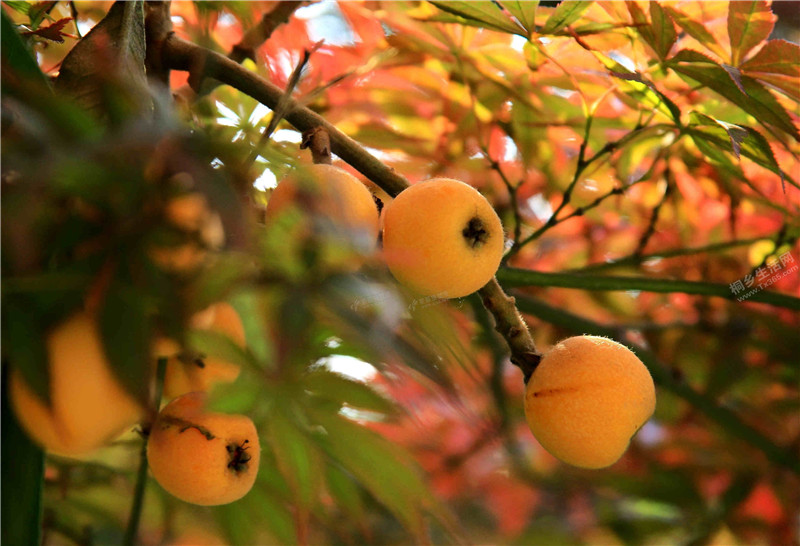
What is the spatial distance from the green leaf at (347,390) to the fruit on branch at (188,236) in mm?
88

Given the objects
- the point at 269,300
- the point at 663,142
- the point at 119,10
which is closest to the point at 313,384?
the point at 269,300

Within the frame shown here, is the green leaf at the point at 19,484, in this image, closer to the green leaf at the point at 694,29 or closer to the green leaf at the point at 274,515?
the green leaf at the point at 274,515

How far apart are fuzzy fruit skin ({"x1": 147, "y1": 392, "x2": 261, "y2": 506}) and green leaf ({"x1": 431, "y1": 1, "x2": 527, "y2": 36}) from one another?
0.37 meters

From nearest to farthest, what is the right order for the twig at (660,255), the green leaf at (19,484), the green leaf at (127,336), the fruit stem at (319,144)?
the green leaf at (127,336) < the green leaf at (19,484) < the fruit stem at (319,144) < the twig at (660,255)

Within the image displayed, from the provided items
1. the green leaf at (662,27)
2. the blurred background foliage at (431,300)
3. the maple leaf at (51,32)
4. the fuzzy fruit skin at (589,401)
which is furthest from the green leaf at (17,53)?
the green leaf at (662,27)

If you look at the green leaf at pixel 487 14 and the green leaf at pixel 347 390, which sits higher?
the green leaf at pixel 487 14

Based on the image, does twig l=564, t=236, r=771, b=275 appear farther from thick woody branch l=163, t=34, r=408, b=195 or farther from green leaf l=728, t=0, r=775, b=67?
thick woody branch l=163, t=34, r=408, b=195

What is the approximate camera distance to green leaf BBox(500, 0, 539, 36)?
61 cm

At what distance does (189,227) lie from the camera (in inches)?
10.1

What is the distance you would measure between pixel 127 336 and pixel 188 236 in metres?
0.04

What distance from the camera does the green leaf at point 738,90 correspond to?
1.80 ft

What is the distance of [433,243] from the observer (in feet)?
1.42

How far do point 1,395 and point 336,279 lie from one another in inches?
6.6

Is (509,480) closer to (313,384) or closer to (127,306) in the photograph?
(313,384)
